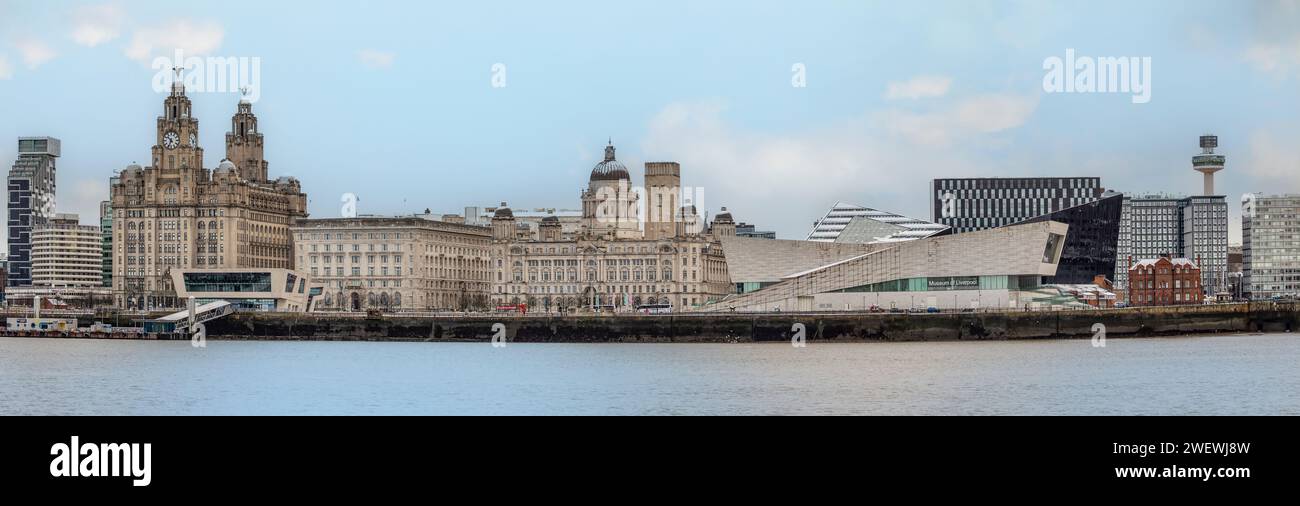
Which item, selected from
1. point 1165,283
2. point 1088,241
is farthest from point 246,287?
point 1165,283

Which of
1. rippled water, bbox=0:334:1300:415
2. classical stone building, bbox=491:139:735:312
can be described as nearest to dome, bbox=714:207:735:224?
classical stone building, bbox=491:139:735:312

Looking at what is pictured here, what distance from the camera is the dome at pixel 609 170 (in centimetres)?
17850

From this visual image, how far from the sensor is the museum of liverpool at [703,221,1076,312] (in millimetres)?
120625

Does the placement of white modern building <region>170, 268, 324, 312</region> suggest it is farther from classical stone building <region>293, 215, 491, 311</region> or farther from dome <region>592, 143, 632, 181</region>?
dome <region>592, 143, 632, 181</region>

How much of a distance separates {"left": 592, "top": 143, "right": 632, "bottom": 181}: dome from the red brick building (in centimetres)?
6042

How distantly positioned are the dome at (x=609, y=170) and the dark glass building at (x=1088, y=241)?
59576 millimetres

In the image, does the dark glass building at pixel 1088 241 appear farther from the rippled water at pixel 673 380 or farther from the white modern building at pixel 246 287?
the white modern building at pixel 246 287

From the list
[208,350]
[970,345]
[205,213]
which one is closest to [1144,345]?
[970,345]

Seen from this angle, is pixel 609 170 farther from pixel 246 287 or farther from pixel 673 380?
pixel 673 380

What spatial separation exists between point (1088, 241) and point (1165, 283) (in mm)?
7664

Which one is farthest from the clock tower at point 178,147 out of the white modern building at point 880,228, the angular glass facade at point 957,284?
the angular glass facade at point 957,284

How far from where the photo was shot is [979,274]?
398 feet
